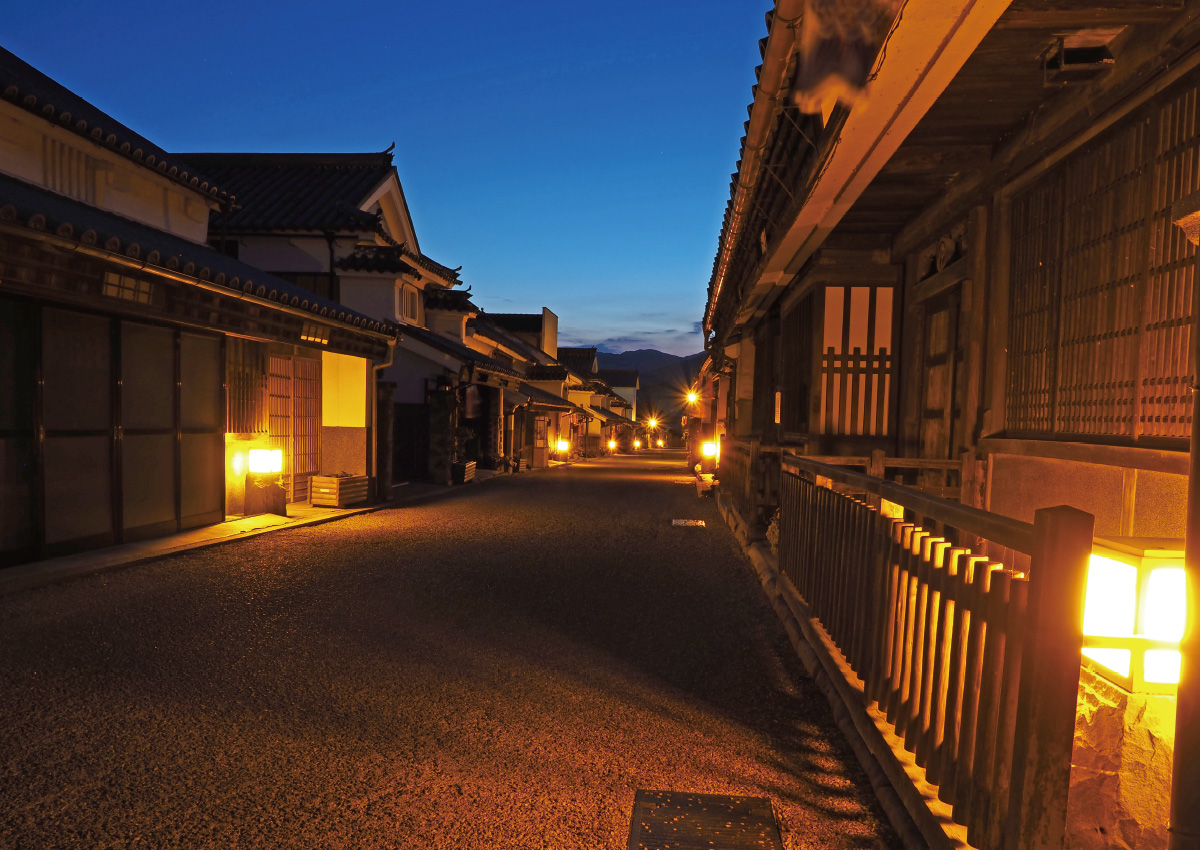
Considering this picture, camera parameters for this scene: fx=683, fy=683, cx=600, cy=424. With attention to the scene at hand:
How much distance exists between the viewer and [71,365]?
340 inches

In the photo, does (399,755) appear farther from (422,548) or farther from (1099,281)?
(422,548)

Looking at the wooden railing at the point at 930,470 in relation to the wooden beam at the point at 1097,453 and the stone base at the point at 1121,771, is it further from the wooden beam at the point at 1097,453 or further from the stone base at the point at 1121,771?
the stone base at the point at 1121,771

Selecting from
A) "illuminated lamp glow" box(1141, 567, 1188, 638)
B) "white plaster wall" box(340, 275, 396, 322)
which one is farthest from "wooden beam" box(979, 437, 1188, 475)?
"white plaster wall" box(340, 275, 396, 322)

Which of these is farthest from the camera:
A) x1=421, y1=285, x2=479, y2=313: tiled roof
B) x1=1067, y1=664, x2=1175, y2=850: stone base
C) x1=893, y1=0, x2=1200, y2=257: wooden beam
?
x1=421, y1=285, x2=479, y2=313: tiled roof

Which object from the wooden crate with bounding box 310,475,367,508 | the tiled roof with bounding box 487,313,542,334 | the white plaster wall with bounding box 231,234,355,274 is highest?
the tiled roof with bounding box 487,313,542,334

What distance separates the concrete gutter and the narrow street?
0.35 ft

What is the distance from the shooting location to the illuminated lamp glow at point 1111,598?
7.54ft

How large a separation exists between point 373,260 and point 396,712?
18.5 meters

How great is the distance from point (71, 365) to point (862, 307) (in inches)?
384

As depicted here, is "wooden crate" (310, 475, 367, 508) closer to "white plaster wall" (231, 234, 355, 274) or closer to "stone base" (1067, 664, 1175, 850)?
"white plaster wall" (231, 234, 355, 274)

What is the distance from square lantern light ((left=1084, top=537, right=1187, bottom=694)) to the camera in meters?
2.23

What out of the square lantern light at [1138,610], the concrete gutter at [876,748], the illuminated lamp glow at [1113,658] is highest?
the square lantern light at [1138,610]

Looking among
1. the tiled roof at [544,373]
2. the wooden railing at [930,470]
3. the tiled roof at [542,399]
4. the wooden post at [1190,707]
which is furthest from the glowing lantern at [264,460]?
the tiled roof at [544,373]

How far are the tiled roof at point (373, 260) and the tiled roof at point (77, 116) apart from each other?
17.6 feet
